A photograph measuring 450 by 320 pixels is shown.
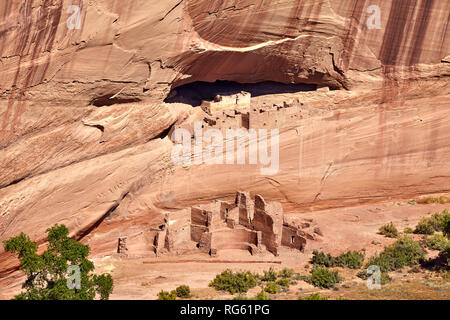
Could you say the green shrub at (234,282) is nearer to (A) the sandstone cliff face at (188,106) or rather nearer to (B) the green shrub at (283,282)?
(B) the green shrub at (283,282)

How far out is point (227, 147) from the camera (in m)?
21.5

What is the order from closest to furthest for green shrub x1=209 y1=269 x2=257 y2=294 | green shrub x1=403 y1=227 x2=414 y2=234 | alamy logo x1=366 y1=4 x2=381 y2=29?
green shrub x1=209 y1=269 x2=257 y2=294
alamy logo x1=366 y1=4 x2=381 y2=29
green shrub x1=403 y1=227 x2=414 y2=234

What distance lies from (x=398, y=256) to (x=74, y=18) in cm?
1144

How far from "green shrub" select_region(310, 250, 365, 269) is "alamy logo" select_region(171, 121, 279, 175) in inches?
144

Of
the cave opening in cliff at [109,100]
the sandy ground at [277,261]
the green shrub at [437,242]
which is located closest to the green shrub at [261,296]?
the sandy ground at [277,261]

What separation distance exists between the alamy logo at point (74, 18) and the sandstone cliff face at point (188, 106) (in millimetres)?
38

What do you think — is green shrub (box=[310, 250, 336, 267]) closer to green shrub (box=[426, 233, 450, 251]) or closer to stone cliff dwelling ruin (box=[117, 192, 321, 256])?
stone cliff dwelling ruin (box=[117, 192, 321, 256])

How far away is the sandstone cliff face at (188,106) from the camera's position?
17.0 meters

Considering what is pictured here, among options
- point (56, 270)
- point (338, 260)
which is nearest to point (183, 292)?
point (56, 270)

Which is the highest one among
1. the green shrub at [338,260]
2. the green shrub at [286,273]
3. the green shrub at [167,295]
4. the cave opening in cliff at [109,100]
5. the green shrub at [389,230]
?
the cave opening in cliff at [109,100]

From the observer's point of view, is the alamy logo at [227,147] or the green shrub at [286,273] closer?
the green shrub at [286,273]

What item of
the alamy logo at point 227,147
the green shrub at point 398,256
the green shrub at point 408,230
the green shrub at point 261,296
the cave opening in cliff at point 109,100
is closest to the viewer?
the green shrub at point 261,296

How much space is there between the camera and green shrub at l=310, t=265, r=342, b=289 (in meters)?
18.3

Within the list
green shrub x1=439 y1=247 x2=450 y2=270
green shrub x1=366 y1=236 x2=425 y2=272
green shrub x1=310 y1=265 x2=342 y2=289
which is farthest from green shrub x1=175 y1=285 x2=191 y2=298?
green shrub x1=439 y1=247 x2=450 y2=270
